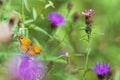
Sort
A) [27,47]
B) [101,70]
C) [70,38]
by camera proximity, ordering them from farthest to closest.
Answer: [70,38] → [101,70] → [27,47]

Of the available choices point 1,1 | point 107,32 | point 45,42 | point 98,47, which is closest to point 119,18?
point 107,32

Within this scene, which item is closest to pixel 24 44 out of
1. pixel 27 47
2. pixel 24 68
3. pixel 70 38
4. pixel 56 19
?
pixel 27 47

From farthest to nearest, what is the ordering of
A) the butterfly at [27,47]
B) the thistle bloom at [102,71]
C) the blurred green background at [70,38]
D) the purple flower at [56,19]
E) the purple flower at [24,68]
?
the purple flower at [56,19] < the blurred green background at [70,38] < the thistle bloom at [102,71] < the butterfly at [27,47] < the purple flower at [24,68]

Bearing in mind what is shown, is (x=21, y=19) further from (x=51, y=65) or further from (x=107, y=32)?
(x=107, y=32)

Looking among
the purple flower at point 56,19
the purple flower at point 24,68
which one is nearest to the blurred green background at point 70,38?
the purple flower at point 56,19

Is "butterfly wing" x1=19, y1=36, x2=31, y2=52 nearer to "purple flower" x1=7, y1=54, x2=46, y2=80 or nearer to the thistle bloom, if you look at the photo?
"purple flower" x1=7, y1=54, x2=46, y2=80

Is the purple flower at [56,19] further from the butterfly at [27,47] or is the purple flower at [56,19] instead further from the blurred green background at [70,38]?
the butterfly at [27,47]

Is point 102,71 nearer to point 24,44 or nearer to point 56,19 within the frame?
point 24,44
